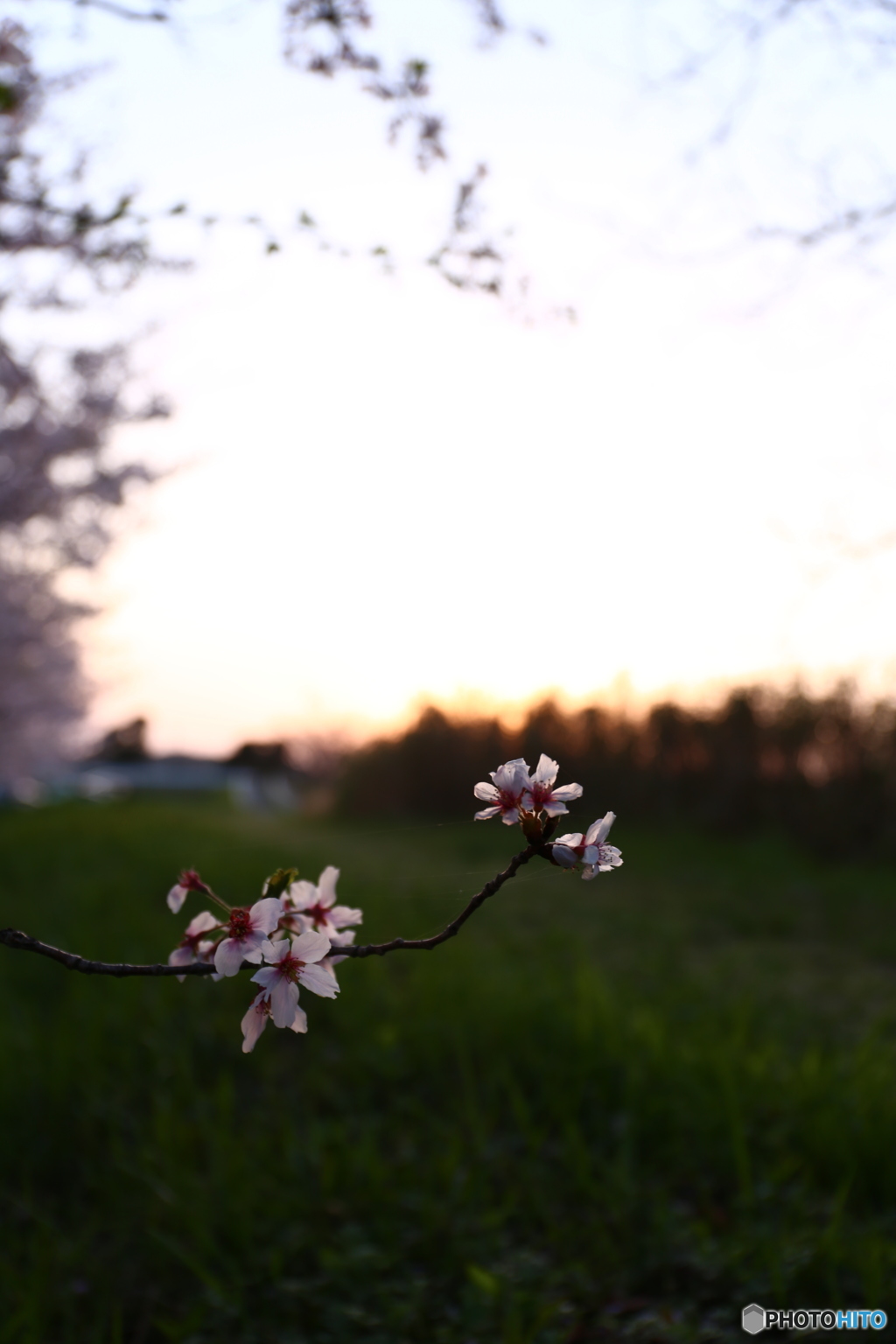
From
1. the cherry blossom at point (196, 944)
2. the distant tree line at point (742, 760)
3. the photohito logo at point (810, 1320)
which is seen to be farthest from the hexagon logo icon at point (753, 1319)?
the distant tree line at point (742, 760)

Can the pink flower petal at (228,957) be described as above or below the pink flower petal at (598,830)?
below

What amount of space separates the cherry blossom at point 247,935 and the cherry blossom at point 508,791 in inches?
9.7

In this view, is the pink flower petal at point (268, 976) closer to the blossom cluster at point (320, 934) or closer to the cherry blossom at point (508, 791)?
the blossom cluster at point (320, 934)

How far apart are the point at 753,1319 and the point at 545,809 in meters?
1.67

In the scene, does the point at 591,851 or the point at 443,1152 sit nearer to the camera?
the point at 591,851

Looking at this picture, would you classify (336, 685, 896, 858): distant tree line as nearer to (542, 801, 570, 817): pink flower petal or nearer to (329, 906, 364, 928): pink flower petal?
(329, 906, 364, 928): pink flower petal

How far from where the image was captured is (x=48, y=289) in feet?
13.1

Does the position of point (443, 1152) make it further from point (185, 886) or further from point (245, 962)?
point (245, 962)

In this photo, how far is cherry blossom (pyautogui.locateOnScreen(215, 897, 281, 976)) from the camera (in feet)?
3.08

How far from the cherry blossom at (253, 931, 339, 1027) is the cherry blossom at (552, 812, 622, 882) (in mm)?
260

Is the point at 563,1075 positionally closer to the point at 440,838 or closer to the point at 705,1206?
the point at 705,1206

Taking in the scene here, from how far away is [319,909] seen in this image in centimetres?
125

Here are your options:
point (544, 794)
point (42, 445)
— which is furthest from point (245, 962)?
point (42, 445)

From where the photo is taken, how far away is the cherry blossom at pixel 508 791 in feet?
3.12
